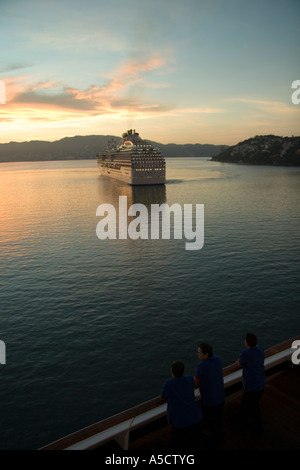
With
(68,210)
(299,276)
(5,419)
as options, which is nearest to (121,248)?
(299,276)

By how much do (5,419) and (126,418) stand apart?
8.90m

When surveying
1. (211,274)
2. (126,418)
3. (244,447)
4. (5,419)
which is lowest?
(5,419)

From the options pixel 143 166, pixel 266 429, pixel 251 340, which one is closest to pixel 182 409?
pixel 251 340

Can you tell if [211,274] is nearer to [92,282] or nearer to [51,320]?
[92,282]

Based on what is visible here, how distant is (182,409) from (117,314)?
15.5m

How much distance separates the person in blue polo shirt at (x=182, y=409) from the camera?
5477 millimetres

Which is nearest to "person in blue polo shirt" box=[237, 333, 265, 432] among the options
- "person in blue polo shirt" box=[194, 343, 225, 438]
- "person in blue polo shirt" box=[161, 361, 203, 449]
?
"person in blue polo shirt" box=[194, 343, 225, 438]

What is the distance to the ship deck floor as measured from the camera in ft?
19.6

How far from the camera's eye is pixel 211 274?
27.0m

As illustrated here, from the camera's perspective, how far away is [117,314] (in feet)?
67.6

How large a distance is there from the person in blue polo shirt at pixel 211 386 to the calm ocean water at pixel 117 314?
788 cm
